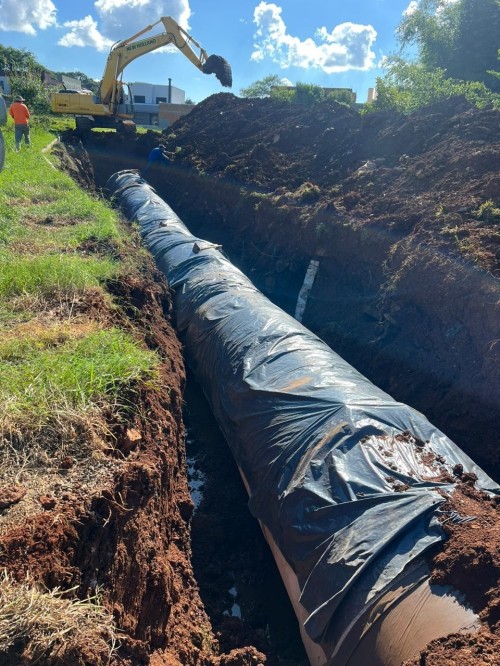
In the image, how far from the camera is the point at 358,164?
9289mm

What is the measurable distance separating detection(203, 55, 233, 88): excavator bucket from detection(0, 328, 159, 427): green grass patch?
13.2 meters

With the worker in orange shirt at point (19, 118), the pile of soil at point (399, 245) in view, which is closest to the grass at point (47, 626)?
the pile of soil at point (399, 245)

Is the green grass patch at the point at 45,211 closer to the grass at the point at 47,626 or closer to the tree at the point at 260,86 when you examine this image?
the grass at the point at 47,626

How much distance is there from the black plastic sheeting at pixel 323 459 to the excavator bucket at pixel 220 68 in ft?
39.5

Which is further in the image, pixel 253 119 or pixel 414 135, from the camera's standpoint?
pixel 253 119

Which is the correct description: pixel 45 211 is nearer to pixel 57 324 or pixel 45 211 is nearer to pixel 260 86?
pixel 57 324

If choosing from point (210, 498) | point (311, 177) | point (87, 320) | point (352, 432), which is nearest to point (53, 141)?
point (311, 177)

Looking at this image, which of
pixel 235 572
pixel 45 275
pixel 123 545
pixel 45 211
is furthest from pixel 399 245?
pixel 45 211

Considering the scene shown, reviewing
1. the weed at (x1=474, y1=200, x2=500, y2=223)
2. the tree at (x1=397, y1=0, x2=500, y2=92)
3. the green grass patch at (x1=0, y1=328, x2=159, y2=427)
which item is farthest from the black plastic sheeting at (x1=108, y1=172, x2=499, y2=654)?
the tree at (x1=397, y1=0, x2=500, y2=92)

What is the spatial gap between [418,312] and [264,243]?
12.9ft

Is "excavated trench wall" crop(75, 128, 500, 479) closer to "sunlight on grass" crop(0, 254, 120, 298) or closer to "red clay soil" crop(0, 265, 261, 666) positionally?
"red clay soil" crop(0, 265, 261, 666)

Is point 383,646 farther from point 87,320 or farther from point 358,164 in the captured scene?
point 358,164

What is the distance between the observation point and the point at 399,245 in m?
6.05

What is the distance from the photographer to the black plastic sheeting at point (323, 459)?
7.71 ft
